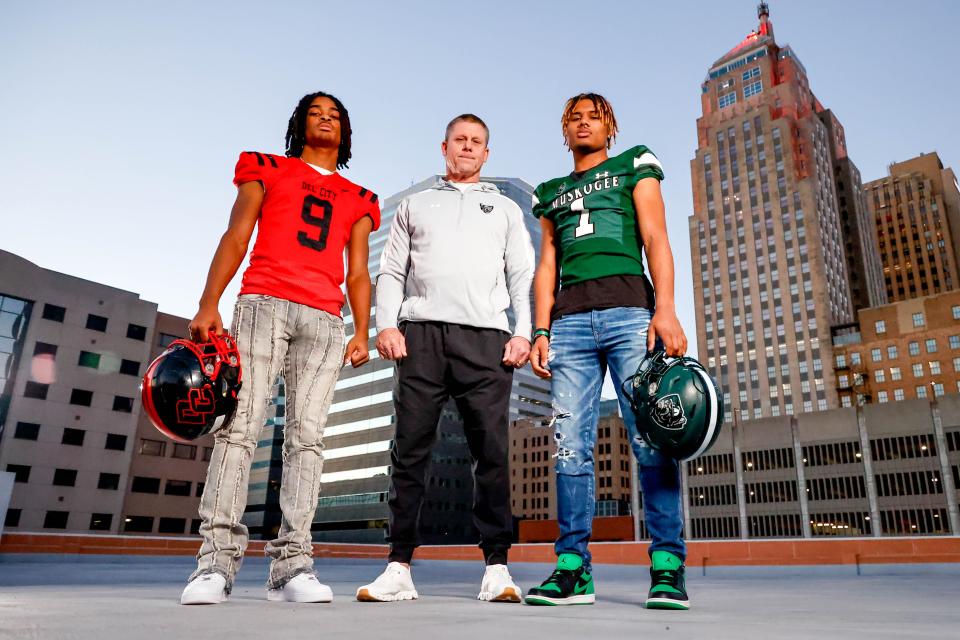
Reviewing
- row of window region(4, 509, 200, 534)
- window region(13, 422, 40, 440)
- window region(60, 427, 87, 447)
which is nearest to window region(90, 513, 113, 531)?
row of window region(4, 509, 200, 534)

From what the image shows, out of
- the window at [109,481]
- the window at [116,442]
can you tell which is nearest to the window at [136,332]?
the window at [116,442]

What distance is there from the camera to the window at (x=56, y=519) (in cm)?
4406

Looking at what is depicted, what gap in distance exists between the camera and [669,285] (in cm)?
333

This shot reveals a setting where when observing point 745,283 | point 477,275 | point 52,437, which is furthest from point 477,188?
point 745,283

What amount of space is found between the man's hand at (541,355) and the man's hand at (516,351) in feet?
0.14

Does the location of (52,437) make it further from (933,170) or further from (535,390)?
(933,170)

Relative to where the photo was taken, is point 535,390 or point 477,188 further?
point 535,390

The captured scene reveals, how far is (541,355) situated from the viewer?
3547 mm

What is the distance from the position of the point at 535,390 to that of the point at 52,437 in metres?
81.8

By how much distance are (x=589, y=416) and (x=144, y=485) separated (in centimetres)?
5631

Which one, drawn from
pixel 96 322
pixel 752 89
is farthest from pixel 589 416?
pixel 752 89

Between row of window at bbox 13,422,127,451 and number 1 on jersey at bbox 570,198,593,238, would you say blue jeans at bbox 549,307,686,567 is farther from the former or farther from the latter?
row of window at bbox 13,422,127,451

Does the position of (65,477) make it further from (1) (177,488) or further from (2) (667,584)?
(2) (667,584)

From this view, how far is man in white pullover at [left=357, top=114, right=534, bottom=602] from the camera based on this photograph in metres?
3.34
